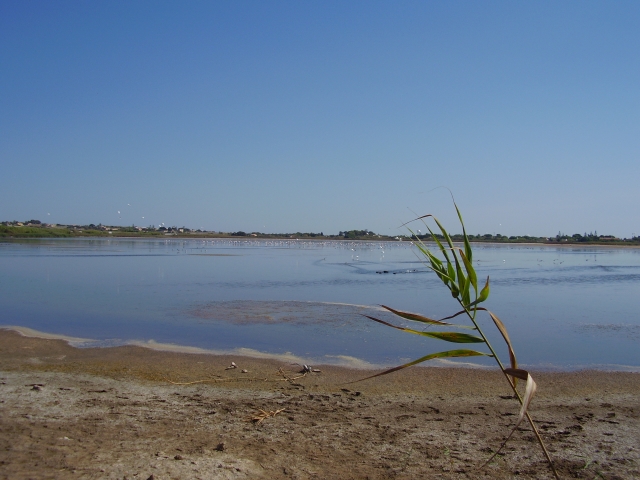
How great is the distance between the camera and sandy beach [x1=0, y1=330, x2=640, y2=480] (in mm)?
5125

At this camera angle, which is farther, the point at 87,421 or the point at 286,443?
the point at 87,421

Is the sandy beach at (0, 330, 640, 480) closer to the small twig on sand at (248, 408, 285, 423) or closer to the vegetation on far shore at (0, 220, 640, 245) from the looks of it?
the small twig on sand at (248, 408, 285, 423)

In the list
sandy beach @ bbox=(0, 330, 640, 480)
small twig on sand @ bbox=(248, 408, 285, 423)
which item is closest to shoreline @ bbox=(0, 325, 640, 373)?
sandy beach @ bbox=(0, 330, 640, 480)

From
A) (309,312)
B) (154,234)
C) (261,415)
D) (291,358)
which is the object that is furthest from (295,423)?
(154,234)

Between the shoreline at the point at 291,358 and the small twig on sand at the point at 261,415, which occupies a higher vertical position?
the small twig on sand at the point at 261,415

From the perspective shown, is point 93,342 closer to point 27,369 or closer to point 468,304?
point 27,369

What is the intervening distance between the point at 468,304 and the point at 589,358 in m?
9.70

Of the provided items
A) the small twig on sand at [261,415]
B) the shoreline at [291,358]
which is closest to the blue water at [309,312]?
the shoreline at [291,358]

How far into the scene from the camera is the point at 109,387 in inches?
313

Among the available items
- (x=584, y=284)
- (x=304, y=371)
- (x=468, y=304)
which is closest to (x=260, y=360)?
(x=304, y=371)

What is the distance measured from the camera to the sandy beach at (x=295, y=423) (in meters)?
5.12

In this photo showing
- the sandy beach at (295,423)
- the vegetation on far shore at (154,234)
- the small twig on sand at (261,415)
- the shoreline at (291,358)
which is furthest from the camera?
the vegetation on far shore at (154,234)

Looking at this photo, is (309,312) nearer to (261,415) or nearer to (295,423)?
(261,415)

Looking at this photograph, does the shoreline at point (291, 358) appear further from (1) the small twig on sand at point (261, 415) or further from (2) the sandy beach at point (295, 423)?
(1) the small twig on sand at point (261, 415)
